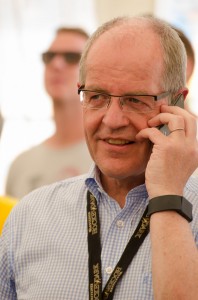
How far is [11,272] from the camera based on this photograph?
226cm

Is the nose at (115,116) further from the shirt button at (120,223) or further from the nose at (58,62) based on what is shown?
the nose at (58,62)

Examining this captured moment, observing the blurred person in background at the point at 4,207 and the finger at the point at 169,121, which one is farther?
the blurred person in background at the point at 4,207

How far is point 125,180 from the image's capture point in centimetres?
217

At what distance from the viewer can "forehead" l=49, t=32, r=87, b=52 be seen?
4453mm

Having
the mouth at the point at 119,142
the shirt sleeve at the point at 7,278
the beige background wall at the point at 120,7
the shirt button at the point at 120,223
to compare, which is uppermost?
the beige background wall at the point at 120,7

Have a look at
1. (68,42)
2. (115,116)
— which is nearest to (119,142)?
(115,116)

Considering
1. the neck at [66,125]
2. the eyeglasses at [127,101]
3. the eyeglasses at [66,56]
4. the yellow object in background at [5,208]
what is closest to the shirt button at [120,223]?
the eyeglasses at [127,101]

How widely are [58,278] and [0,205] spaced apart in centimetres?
86

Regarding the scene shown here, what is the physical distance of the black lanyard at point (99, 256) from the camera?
1997 mm

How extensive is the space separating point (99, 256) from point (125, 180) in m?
0.27

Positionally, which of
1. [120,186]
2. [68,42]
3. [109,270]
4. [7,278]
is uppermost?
[68,42]

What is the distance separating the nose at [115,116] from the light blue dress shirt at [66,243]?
0.79 feet

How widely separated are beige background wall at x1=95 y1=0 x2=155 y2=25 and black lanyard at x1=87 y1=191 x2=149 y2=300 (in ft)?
13.5

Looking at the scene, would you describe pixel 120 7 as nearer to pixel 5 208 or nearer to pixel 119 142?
pixel 5 208
